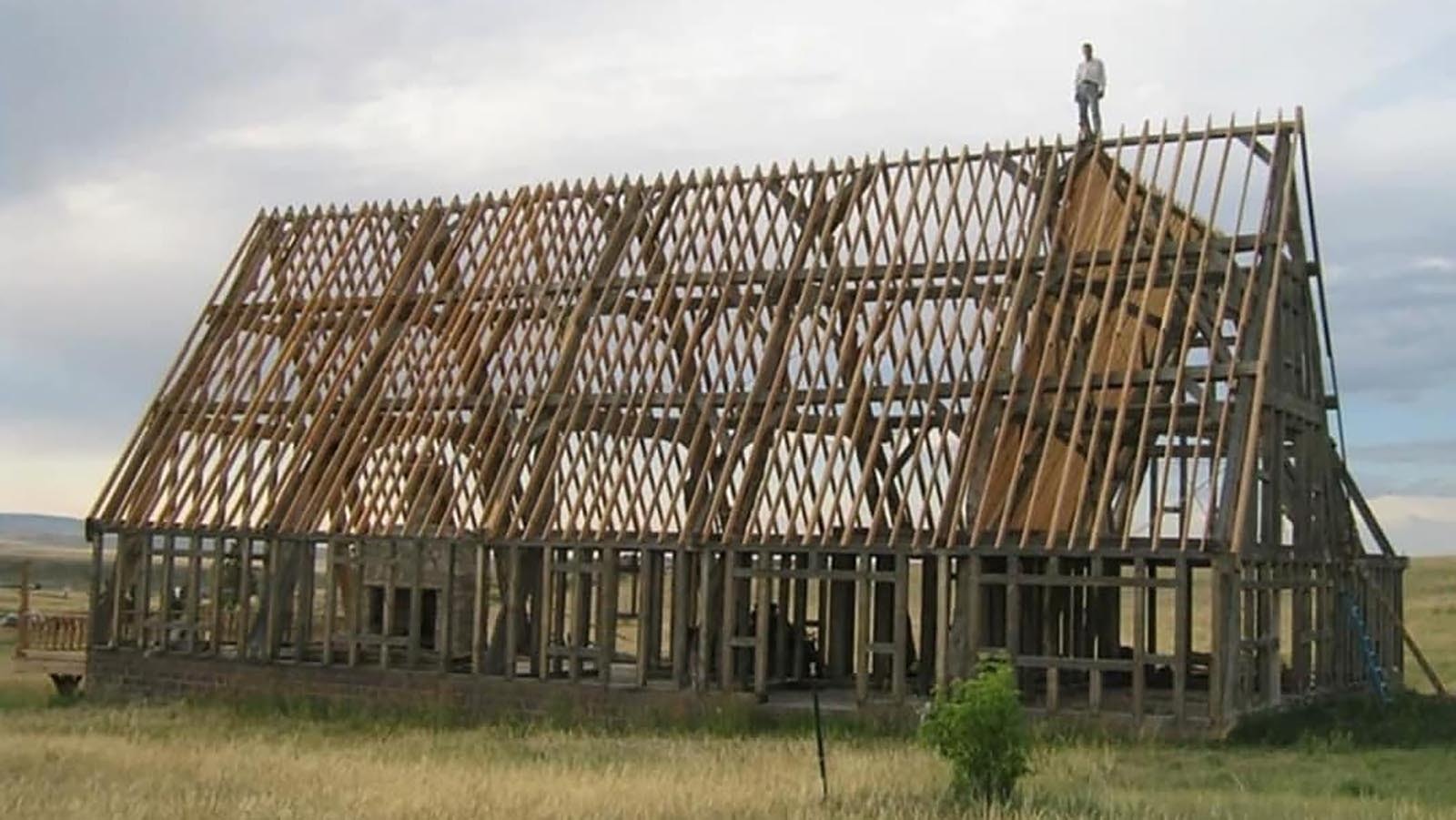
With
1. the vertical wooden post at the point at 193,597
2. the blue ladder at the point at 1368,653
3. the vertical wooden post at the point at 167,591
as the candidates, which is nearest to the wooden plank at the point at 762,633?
the blue ladder at the point at 1368,653

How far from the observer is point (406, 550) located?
23.5 m

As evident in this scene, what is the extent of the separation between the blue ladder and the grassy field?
686mm

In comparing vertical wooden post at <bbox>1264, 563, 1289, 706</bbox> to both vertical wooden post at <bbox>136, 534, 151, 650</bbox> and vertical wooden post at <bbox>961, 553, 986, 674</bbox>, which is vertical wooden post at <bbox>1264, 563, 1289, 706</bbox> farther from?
vertical wooden post at <bbox>136, 534, 151, 650</bbox>

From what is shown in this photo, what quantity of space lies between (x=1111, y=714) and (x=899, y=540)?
3009 mm

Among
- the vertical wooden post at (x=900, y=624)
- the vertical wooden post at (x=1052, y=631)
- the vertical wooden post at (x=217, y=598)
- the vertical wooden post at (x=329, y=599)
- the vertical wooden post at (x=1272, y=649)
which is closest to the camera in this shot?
the vertical wooden post at (x=1052, y=631)

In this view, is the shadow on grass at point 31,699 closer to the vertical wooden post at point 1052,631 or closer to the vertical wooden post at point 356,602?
the vertical wooden post at point 356,602

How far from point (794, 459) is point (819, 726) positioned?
7.07 metres

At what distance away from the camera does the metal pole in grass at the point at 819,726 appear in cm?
1354

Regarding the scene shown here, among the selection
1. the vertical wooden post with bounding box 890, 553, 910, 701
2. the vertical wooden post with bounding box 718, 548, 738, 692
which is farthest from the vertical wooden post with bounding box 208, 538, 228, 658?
the vertical wooden post with bounding box 890, 553, 910, 701

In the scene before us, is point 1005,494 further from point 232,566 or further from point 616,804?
point 232,566

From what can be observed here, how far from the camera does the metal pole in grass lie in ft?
44.4

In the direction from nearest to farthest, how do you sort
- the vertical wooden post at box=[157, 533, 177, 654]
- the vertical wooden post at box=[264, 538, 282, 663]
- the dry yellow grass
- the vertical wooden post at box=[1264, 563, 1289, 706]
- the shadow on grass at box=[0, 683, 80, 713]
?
the dry yellow grass, the vertical wooden post at box=[1264, 563, 1289, 706], the shadow on grass at box=[0, 683, 80, 713], the vertical wooden post at box=[264, 538, 282, 663], the vertical wooden post at box=[157, 533, 177, 654]

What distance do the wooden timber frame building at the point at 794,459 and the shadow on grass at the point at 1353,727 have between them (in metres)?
0.35

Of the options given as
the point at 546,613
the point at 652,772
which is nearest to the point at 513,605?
the point at 546,613
